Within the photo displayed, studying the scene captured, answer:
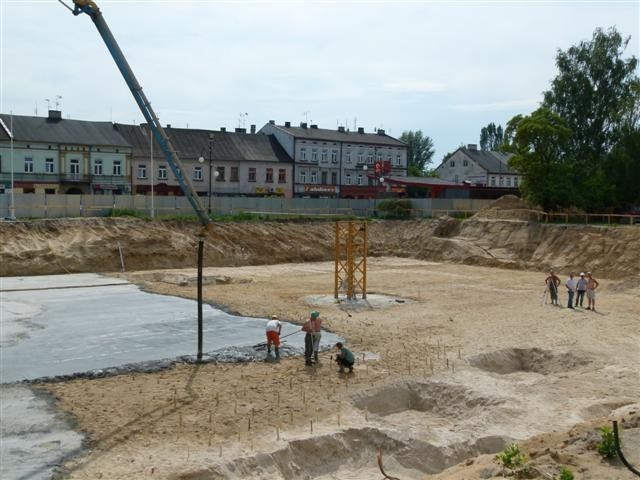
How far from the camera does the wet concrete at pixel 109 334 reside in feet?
58.4

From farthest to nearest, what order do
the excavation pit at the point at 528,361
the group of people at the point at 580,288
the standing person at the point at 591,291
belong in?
the group of people at the point at 580,288 → the standing person at the point at 591,291 → the excavation pit at the point at 528,361

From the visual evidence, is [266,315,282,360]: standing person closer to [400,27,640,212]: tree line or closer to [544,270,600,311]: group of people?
[544,270,600,311]: group of people

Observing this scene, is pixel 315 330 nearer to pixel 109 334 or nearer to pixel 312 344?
pixel 312 344

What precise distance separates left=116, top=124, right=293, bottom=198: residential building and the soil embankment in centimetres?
1580

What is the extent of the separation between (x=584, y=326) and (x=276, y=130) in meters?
54.9

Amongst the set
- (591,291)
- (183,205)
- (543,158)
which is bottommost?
(591,291)

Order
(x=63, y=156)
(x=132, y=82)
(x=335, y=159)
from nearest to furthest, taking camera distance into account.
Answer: (x=132, y=82) → (x=63, y=156) → (x=335, y=159)

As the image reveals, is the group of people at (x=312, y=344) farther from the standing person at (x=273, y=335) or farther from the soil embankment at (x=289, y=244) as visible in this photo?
the soil embankment at (x=289, y=244)

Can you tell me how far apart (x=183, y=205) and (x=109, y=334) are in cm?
3261

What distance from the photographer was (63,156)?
189 ft

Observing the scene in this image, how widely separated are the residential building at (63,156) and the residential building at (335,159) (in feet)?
62.3

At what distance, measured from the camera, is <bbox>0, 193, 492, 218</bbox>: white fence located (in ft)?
150

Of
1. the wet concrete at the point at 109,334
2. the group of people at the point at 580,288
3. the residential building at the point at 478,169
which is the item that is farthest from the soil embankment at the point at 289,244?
the residential building at the point at 478,169

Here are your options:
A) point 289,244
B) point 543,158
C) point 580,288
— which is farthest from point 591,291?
point 289,244
